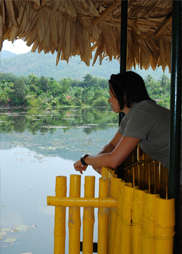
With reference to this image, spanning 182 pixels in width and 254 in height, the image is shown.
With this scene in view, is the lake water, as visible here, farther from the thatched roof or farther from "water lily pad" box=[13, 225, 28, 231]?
the thatched roof

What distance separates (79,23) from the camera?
6.87ft

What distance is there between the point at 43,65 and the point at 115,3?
3333 centimetres

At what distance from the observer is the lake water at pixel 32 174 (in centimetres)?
285

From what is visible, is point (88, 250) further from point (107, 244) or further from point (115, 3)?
point (115, 3)

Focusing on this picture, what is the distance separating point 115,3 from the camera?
1.87m

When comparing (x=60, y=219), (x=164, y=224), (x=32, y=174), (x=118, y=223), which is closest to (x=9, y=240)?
(x=60, y=219)

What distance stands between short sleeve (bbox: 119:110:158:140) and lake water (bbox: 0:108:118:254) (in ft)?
6.15

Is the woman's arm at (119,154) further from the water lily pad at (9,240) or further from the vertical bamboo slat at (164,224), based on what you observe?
the water lily pad at (9,240)

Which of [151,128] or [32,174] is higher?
[151,128]

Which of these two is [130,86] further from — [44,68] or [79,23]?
[44,68]

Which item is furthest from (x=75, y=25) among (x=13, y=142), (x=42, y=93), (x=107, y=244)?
(x=42, y=93)

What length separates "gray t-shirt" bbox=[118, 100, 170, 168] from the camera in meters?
1.01

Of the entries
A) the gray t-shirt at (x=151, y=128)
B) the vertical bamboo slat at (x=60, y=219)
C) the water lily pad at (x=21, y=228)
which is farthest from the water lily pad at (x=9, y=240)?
the gray t-shirt at (x=151, y=128)

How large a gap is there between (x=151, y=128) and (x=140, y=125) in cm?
6
